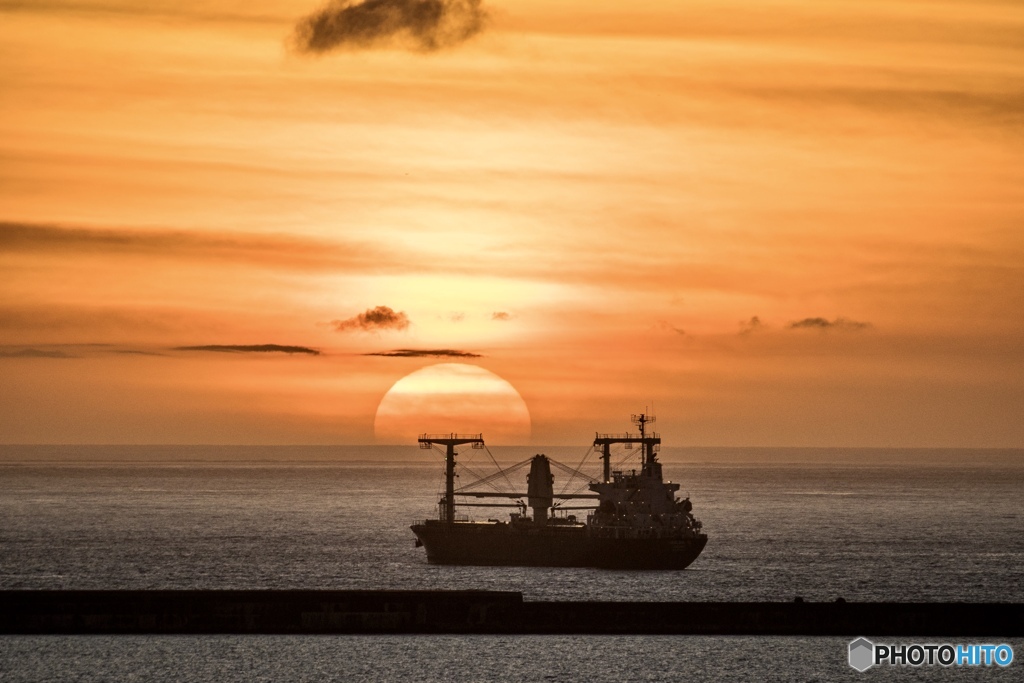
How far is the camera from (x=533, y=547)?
11419 centimetres

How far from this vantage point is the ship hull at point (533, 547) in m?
110

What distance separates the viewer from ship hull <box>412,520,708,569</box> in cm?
10962

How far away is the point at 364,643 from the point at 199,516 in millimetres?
124473

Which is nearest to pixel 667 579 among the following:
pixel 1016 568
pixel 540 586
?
pixel 540 586

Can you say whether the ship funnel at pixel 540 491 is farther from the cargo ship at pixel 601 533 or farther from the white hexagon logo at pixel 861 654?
the white hexagon logo at pixel 861 654

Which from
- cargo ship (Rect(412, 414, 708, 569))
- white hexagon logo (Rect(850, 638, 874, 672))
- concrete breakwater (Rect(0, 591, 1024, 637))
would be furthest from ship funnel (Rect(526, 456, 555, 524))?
white hexagon logo (Rect(850, 638, 874, 672))

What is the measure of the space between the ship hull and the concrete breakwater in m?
46.8

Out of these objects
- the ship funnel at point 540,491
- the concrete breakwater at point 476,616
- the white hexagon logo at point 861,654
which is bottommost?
the white hexagon logo at point 861,654

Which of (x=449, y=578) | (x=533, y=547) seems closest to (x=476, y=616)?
(x=449, y=578)

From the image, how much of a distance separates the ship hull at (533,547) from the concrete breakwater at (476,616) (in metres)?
46.8

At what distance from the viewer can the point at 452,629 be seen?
61.9 meters

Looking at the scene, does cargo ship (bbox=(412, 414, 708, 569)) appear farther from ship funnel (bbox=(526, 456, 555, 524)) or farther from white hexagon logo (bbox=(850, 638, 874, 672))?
white hexagon logo (bbox=(850, 638, 874, 672))

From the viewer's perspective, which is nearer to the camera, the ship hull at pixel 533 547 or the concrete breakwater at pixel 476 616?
the concrete breakwater at pixel 476 616

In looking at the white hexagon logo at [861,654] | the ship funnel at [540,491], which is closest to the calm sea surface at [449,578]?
the white hexagon logo at [861,654]
